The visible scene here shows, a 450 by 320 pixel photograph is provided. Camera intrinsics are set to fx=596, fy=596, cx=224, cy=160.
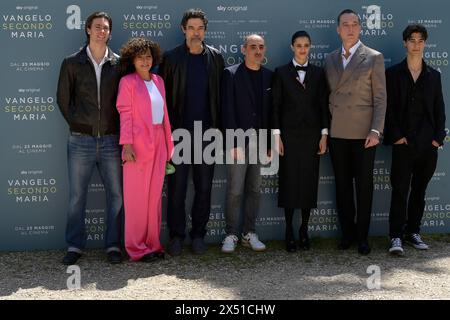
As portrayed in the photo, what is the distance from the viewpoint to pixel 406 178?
561cm

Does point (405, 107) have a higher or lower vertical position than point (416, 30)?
lower

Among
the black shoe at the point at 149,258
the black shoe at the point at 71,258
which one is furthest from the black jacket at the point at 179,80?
the black shoe at the point at 71,258

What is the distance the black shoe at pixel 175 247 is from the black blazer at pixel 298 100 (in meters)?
1.38

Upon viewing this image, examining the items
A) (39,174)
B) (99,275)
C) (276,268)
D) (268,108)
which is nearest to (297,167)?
(268,108)

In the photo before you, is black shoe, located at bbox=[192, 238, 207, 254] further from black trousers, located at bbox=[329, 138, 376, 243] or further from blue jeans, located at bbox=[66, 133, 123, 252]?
black trousers, located at bbox=[329, 138, 376, 243]

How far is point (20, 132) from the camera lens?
5.61 meters

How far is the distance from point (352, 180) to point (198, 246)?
158 centimetres

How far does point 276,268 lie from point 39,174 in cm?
240

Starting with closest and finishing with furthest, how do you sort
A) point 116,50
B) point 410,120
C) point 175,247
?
point 175,247 < point 410,120 < point 116,50

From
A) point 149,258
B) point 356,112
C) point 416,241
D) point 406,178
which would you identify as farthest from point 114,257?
point 416,241

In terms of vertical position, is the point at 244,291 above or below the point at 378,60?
below

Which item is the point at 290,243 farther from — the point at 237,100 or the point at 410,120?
the point at 410,120

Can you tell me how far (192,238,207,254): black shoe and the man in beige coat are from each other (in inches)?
54.7

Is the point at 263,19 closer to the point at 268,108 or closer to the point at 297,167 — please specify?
the point at 268,108
